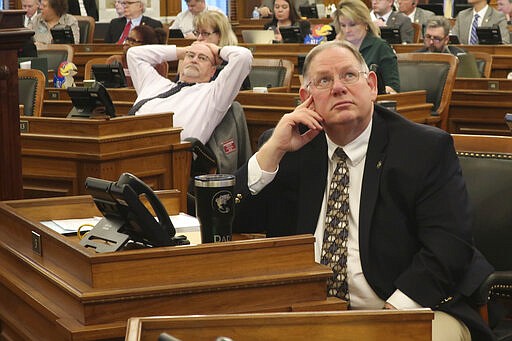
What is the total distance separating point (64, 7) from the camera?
11.2m

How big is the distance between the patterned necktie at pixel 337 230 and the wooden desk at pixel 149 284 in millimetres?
406

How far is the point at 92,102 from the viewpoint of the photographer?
426 centimetres

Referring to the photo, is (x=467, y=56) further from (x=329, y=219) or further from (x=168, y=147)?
(x=329, y=219)

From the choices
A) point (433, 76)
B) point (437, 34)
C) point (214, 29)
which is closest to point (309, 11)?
point (437, 34)

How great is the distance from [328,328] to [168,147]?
9.54 feet

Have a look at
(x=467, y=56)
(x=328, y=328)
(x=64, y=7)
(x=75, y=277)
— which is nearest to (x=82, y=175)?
(x=75, y=277)

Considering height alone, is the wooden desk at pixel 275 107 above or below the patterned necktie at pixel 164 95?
below

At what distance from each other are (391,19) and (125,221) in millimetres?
9534

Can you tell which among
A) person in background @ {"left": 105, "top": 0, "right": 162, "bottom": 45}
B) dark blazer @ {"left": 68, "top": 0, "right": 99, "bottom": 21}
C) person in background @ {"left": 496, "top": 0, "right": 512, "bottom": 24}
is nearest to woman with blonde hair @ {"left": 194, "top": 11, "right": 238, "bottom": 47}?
person in background @ {"left": 105, "top": 0, "right": 162, "bottom": 45}

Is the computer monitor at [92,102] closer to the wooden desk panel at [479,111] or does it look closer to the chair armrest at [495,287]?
the chair armrest at [495,287]

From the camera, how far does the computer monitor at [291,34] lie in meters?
10.3

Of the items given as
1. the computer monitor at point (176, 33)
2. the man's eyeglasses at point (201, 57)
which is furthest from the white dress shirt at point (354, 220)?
the computer monitor at point (176, 33)

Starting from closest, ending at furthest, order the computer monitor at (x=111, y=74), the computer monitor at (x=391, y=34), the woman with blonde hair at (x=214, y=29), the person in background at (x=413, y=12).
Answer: the woman with blonde hair at (x=214, y=29) < the computer monitor at (x=111, y=74) < the computer monitor at (x=391, y=34) < the person in background at (x=413, y=12)

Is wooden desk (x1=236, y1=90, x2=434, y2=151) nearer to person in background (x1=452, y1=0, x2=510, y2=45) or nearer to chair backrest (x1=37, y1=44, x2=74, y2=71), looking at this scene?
chair backrest (x1=37, y1=44, x2=74, y2=71)
